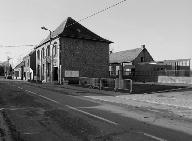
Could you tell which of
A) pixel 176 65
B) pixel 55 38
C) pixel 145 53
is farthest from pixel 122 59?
pixel 55 38

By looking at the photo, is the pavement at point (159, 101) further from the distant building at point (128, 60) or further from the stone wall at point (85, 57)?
the distant building at point (128, 60)

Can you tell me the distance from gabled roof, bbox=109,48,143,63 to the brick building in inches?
626

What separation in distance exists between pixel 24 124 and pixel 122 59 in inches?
2338

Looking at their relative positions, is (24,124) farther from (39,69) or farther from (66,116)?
(39,69)

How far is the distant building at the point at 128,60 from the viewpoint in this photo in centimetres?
6252

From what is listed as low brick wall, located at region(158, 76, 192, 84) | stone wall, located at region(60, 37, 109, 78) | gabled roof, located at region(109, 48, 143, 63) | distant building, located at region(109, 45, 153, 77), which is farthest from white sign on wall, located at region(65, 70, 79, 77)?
gabled roof, located at region(109, 48, 143, 63)

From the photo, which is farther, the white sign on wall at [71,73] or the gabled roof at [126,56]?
the gabled roof at [126,56]

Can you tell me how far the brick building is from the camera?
45.8 metres

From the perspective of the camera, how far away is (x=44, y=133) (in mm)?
8234

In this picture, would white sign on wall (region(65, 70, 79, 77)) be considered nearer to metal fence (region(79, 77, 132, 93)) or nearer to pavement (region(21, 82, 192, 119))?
metal fence (region(79, 77, 132, 93))

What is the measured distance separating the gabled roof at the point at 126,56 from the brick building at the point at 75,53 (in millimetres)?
15911

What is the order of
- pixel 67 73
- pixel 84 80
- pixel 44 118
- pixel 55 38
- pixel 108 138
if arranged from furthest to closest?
pixel 55 38, pixel 67 73, pixel 84 80, pixel 44 118, pixel 108 138

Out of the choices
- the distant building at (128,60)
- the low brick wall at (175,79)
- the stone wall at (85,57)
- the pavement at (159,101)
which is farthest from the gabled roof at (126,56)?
the pavement at (159,101)

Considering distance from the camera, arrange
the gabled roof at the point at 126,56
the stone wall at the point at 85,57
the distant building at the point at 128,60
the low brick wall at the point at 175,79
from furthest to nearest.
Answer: the gabled roof at the point at 126,56 < the distant building at the point at 128,60 < the stone wall at the point at 85,57 < the low brick wall at the point at 175,79
